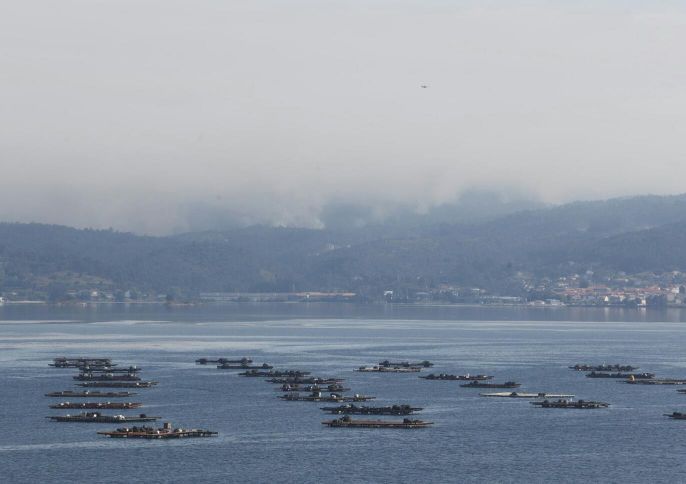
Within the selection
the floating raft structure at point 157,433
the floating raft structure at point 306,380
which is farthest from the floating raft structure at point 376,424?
the floating raft structure at point 306,380

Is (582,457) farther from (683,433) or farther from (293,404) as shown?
(293,404)

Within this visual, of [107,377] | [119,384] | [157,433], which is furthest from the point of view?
[107,377]

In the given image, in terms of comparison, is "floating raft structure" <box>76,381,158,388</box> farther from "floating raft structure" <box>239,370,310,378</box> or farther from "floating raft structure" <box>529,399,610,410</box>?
"floating raft structure" <box>529,399,610,410</box>

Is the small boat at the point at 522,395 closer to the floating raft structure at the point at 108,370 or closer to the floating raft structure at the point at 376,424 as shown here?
the floating raft structure at the point at 376,424

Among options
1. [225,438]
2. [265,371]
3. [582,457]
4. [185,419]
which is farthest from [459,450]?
[265,371]

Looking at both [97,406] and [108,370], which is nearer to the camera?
[97,406]

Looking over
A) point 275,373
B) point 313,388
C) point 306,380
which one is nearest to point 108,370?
point 275,373

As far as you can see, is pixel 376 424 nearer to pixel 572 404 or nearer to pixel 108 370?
pixel 572 404

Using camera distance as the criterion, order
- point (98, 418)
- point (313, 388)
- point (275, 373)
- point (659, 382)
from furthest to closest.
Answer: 1. point (275, 373)
2. point (659, 382)
3. point (313, 388)
4. point (98, 418)

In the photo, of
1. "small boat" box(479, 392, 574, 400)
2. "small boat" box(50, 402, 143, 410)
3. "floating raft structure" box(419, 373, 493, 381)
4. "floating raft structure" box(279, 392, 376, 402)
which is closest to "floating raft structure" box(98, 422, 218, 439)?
"small boat" box(50, 402, 143, 410)
